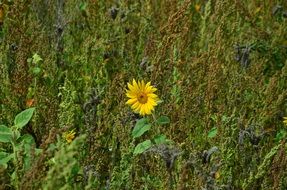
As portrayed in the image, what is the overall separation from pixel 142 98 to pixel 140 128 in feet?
0.47

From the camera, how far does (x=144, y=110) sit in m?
2.32

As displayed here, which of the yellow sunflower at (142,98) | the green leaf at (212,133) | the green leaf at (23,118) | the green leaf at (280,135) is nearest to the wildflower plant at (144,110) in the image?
the yellow sunflower at (142,98)

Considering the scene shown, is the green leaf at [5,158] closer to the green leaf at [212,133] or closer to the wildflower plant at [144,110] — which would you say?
the wildflower plant at [144,110]

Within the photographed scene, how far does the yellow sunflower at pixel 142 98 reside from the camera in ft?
7.63

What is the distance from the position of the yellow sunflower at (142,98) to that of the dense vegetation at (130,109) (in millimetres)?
42

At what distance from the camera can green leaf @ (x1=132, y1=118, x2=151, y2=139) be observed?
219 centimetres

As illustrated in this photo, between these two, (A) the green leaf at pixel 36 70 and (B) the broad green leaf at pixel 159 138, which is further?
(A) the green leaf at pixel 36 70

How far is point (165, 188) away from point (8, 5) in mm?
1553

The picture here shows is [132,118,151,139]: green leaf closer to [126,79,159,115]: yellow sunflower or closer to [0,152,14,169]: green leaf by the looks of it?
[126,79,159,115]: yellow sunflower

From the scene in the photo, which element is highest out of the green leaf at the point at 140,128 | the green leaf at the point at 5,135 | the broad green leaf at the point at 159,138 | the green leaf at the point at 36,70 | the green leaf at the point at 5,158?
the green leaf at the point at 36,70

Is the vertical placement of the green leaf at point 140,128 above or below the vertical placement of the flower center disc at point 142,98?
below

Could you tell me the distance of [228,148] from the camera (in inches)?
89.0

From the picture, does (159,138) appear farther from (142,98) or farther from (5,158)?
(5,158)

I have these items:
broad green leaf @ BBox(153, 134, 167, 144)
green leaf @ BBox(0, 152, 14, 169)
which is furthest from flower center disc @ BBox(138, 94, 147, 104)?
green leaf @ BBox(0, 152, 14, 169)
